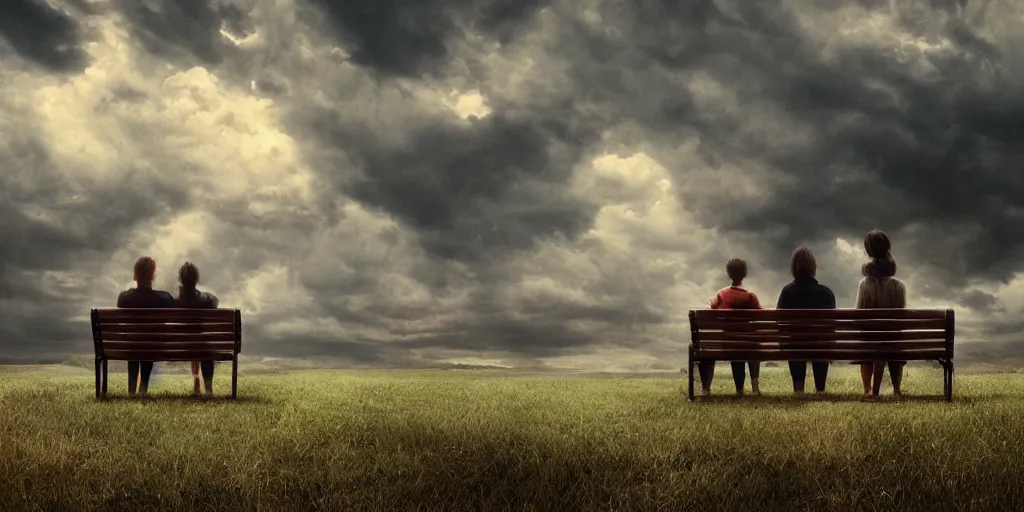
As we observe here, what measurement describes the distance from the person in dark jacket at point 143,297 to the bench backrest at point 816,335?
8973mm

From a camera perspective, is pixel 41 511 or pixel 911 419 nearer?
pixel 41 511

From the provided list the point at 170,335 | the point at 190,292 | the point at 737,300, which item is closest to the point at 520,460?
the point at 737,300

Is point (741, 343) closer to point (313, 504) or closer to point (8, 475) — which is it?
point (313, 504)

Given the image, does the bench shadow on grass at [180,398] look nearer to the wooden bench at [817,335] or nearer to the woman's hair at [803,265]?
the wooden bench at [817,335]

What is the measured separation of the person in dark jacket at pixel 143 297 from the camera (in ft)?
46.4

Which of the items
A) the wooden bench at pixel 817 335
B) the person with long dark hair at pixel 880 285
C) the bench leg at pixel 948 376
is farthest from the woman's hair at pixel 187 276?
the bench leg at pixel 948 376

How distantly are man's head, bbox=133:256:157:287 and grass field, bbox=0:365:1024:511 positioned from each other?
13.6ft

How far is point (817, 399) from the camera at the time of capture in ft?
40.3

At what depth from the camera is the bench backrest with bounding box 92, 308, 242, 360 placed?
13.3 meters

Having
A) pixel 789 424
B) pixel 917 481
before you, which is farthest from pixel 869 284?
pixel 917 481

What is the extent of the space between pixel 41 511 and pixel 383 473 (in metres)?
2.37

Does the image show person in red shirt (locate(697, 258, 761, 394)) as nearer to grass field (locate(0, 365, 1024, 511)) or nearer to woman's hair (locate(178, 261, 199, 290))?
grass field (locate(0, 365, 1024, 511))

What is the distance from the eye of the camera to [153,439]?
27.2 feet

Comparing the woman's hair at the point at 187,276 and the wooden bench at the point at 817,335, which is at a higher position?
the woman's hair at the point at 187,276
